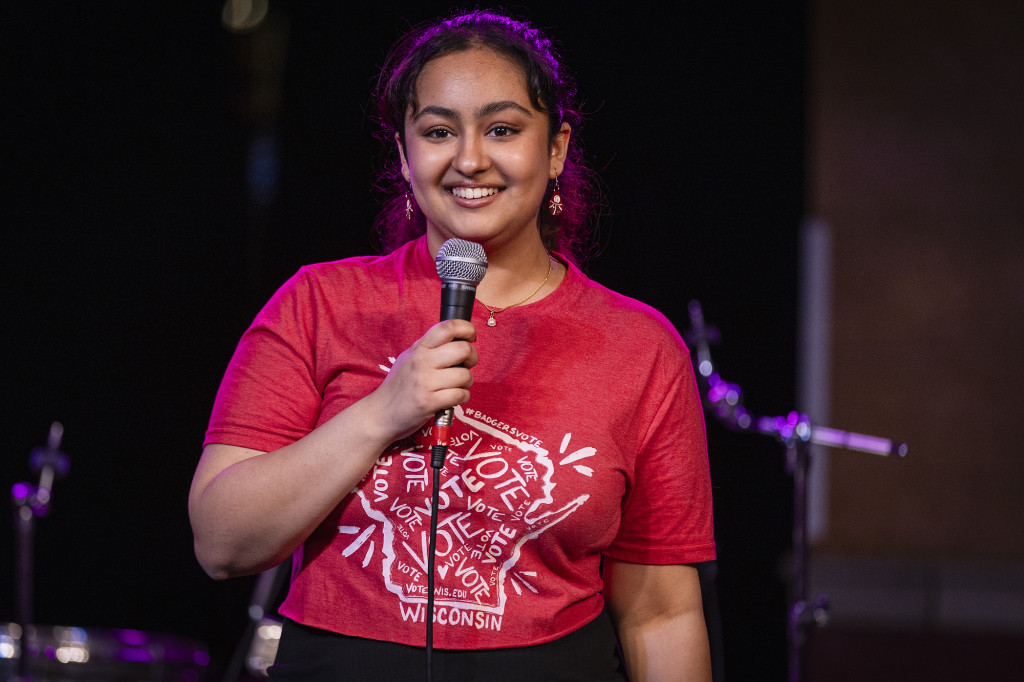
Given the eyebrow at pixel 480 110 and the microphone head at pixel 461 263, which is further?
the eyebrow at pixel 480 110

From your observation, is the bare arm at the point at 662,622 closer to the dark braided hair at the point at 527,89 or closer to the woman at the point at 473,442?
the woman at the point at 473,442

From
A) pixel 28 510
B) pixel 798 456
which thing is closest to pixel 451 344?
pixel 798 456

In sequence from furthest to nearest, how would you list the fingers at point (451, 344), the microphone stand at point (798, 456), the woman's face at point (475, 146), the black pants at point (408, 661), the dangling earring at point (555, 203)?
1. the microphone stand at point (798, 456)
2. the dangling earring at point (555, 203)
3. the woman's face at point (475, 146)
4. the black pants at point (408, 661)
5. the fingers at point (451, 344)

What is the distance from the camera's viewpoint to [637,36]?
11.4 feet

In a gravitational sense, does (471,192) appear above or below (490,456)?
above

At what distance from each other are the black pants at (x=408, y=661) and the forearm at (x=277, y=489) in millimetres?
123

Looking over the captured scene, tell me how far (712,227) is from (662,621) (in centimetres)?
235

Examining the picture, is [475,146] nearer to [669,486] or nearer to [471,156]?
[471,156]

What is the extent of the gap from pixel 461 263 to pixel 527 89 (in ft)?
1.09

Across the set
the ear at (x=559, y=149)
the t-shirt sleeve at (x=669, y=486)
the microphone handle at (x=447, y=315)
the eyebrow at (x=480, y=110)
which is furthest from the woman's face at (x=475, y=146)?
the t-shirt sleeve at (x=669, y=486)

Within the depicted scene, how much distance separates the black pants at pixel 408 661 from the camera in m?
1.16

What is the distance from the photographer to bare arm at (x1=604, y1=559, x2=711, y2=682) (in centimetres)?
135

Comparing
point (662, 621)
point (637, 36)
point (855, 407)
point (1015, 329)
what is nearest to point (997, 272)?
point (1015, 329)

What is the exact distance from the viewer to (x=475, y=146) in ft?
4.09
